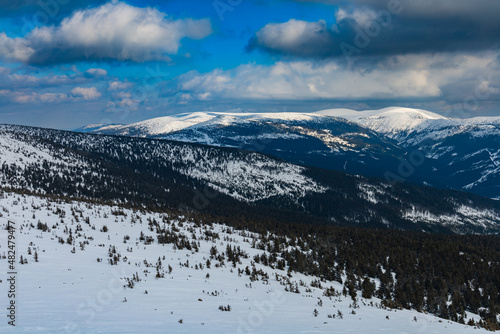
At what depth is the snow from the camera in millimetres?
12828

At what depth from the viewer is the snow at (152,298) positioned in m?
12.8

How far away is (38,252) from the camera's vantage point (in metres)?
22.3

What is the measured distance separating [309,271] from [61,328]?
972 inches

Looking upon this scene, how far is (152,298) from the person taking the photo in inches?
645

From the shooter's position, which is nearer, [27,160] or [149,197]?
[27,160]

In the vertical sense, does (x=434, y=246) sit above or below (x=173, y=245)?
below

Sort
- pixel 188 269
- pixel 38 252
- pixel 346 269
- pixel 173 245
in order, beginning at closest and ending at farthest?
pixel 38 252 → pixel 188 269 → pixel 173 245 → pixel 346 269

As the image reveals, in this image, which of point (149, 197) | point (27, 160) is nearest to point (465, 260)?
point (149, 197)

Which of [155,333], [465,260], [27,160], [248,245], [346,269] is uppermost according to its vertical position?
[27,160]

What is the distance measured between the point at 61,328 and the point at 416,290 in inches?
1270

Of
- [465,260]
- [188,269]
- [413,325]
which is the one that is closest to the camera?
[413,325]

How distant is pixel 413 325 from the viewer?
1684 cm

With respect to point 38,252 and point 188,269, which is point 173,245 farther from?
point 38,252

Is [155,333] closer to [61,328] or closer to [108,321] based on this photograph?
[108,321]
